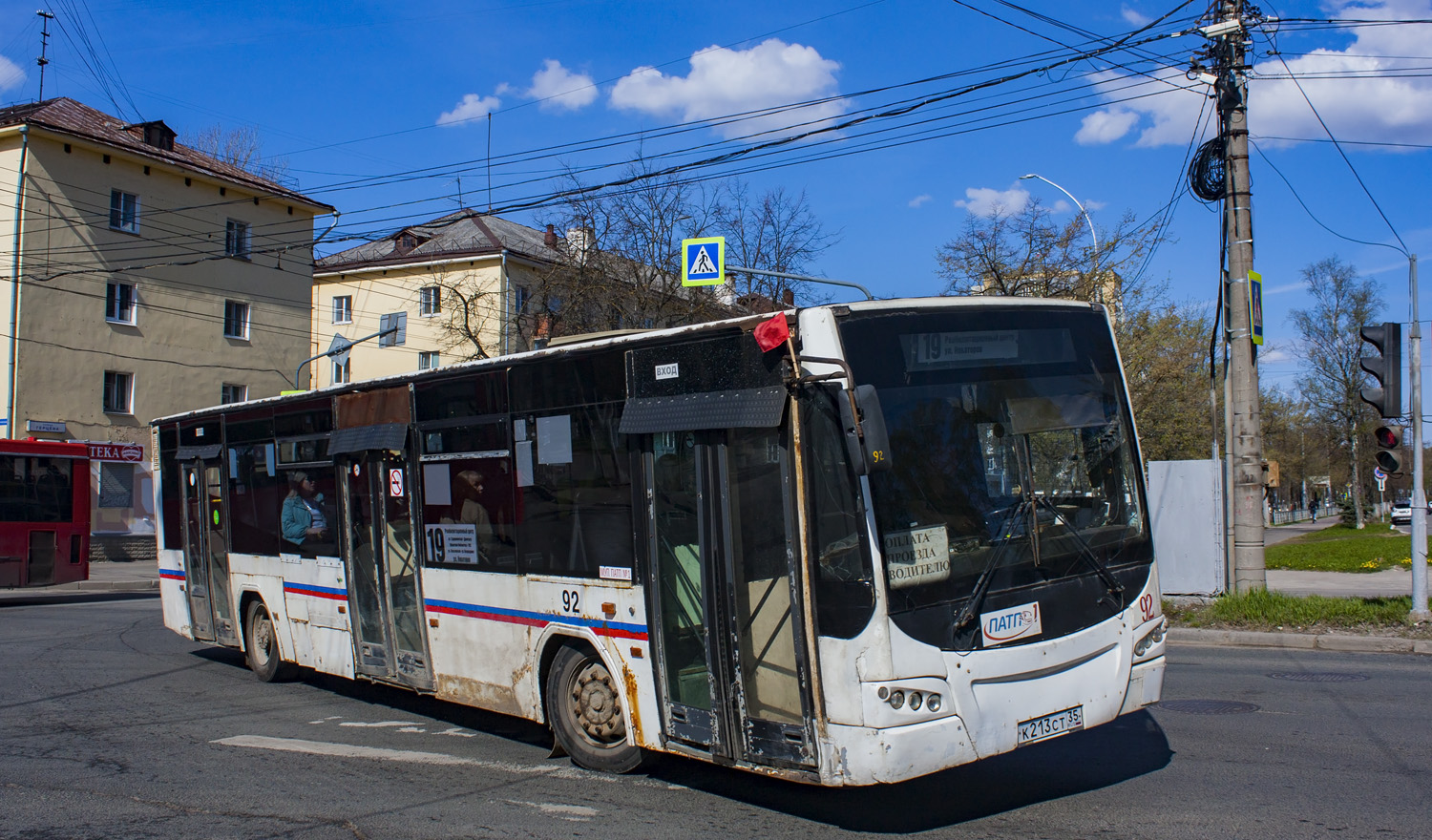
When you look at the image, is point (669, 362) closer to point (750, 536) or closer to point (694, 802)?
point (750, 536)

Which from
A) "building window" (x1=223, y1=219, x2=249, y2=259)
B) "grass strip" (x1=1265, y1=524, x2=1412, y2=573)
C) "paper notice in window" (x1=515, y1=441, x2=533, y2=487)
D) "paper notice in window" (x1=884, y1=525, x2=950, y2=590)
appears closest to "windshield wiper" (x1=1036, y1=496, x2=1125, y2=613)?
"paper notice in window" (x1=884, y1=525, x2=950, y2=590)

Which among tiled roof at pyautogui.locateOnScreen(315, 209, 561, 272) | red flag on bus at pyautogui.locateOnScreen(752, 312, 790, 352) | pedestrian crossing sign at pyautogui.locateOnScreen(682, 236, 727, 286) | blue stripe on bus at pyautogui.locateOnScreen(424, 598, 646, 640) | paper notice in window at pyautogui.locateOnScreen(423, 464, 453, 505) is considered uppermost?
tiled roof at pyautogui.locateOnScreen(315, 209, 561, 272)

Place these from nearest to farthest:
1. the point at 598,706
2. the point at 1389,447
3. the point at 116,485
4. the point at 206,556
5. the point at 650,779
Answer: the point at 650,779 < the point at 598,706 < the point at 1389,447 < the point at 206,556 < the point at 116,485

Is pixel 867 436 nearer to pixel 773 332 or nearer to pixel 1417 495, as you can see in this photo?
pixel 773 332

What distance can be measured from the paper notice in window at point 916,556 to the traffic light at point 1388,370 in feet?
28.7

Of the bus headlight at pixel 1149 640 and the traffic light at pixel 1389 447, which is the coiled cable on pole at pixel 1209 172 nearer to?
the traffic light at pixel 1389 447

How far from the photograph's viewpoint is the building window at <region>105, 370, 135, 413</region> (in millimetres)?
33844

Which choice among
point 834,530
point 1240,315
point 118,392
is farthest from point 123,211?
point 834,530

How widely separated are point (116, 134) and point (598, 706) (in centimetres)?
3696

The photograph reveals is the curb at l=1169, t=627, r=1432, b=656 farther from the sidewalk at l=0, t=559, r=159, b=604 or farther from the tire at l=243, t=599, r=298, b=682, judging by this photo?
the sidewalk at l=0, t=559, r=159, b=604

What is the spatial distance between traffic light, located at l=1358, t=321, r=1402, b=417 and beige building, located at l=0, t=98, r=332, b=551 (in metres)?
24.6

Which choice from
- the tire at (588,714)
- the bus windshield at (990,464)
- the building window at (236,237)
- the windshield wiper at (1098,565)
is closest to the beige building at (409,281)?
the building window at (236,237)

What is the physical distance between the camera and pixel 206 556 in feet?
39.2

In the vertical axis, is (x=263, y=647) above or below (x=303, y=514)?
below
